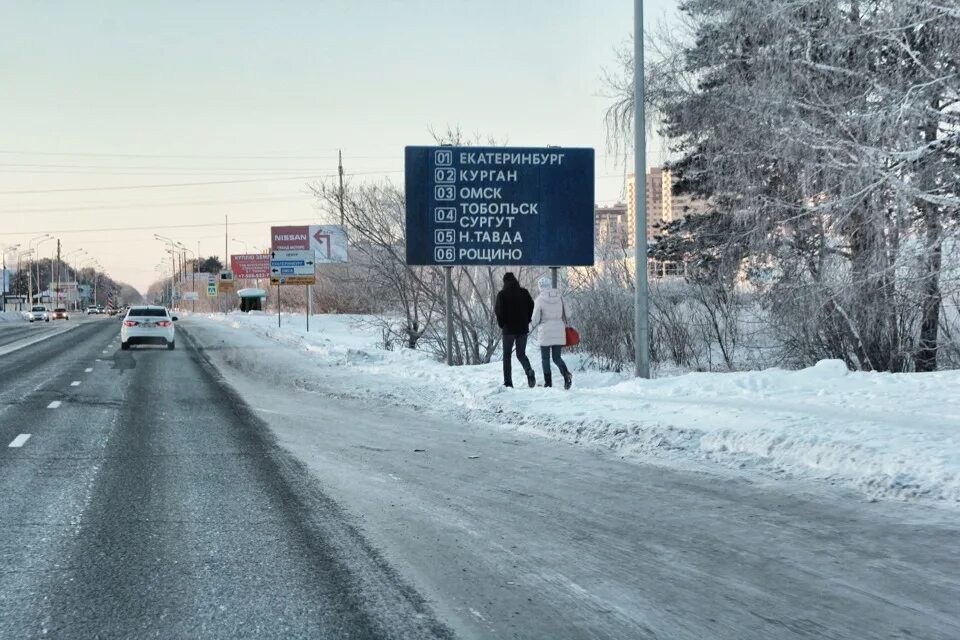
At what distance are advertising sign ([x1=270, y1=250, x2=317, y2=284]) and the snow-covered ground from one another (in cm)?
3139

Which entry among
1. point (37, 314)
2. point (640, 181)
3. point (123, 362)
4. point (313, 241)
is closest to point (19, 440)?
point (640, 181)

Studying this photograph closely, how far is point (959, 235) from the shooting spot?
1361 cm

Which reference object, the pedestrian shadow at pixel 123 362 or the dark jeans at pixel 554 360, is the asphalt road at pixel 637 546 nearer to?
the dark jeans at pixel 554 360

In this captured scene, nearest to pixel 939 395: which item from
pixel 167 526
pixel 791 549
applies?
pixel 791 549

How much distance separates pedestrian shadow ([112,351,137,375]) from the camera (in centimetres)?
2458

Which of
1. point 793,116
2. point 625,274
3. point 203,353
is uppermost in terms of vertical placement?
point 793,116

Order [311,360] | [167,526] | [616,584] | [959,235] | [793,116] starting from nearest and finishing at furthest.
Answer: [616,584]
[167,526]
[959,235]
[793,116]
[311,360]

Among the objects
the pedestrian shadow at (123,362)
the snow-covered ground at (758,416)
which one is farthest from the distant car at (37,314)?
the snow-covered ground at (758,416)

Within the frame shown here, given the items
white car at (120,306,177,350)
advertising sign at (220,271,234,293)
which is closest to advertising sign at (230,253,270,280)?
advertising sign at (220,271,234,293)

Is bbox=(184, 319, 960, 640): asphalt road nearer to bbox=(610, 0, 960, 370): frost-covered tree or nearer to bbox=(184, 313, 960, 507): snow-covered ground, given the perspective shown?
bbox=(184, 313, 960, 507): snow-covered ground

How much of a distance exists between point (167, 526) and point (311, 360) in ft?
68.0

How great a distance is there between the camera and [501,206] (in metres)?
19.3

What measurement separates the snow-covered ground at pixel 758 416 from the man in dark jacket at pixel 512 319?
1.90 ft

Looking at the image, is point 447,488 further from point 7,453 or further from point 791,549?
point 7,453
